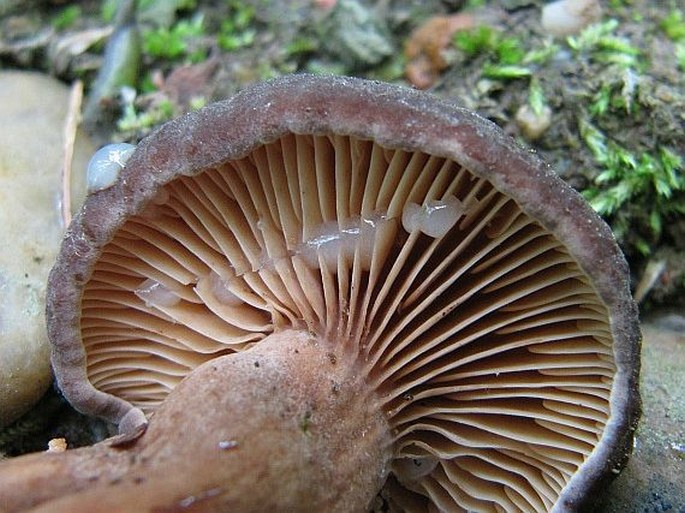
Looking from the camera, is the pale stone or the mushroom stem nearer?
the mushroom stem

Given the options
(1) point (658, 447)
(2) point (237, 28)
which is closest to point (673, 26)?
(1) point (658, 447)

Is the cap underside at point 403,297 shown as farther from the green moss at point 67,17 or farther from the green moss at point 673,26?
the green moss at point 67,17

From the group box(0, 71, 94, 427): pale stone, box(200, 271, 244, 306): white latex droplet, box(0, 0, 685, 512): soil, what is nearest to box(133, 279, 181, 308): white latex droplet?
box(200, 271, 244, 306): white latex droplet

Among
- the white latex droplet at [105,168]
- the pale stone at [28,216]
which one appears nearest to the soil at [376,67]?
the pale stone at [28,216]

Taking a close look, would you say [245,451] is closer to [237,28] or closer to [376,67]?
[376,67]

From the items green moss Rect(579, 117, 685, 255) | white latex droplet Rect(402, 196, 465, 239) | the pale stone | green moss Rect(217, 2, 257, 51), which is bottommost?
green moss Rect(579, 117, 685, 255)

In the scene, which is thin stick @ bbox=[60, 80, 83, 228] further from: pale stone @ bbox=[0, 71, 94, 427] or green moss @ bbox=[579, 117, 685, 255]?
green moss @ bbox=[579, 117, 685, 255]

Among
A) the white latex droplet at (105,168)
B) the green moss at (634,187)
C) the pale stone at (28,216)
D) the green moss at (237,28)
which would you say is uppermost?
the white latex droplet at (105,168)
